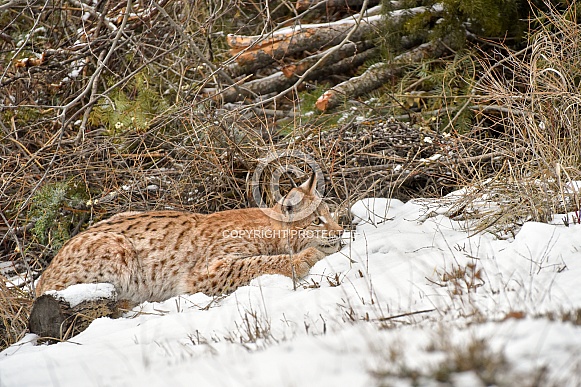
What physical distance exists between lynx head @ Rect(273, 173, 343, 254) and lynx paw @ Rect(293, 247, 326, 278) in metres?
0.24

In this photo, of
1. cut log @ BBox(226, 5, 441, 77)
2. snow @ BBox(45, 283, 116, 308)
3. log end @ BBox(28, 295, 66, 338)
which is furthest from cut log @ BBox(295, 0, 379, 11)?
log end @ BBox(28, 295, 66, 338)

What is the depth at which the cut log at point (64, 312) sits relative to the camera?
4.60 meters

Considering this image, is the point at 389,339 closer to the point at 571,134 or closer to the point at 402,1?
the point at 571,134

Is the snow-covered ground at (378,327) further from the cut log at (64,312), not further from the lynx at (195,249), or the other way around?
the lynx at (195,249)

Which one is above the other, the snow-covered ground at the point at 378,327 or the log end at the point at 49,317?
the snow-covered ground at the point at 378,327

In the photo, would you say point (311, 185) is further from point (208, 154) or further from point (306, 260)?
point (208, 154)

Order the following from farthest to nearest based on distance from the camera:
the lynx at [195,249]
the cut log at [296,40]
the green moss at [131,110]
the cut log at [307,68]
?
the cut log at [307,68] < the cut log at [296,40] < the green moss at [131,110] < the lynx at [195,249]

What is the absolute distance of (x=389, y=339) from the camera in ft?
8.91

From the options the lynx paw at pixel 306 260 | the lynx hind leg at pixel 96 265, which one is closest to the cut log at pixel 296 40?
the lynx hind leg at pixel 96 265

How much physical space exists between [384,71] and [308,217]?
10.2ft

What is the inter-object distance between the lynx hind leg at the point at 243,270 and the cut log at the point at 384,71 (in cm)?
317

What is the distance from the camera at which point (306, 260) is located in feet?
17.2

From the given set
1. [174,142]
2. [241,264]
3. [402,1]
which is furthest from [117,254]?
[402,1]

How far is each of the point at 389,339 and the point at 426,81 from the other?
227 inches
